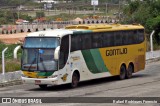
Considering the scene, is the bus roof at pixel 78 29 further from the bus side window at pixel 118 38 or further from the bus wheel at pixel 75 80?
the bus wheel at pixel 75 80

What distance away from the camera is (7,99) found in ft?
67.4

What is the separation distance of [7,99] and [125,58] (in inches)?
426

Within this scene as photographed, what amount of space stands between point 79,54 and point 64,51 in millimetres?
1418

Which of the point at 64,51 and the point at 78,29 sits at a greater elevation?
the point at 78,29

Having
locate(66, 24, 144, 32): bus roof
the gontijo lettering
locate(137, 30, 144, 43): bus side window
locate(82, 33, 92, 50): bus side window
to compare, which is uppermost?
locate(66, 24, 144, 32): bus roof

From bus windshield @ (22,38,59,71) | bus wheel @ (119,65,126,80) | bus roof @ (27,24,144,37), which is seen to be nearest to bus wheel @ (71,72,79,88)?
bus windshield @ (22,38,59,71)

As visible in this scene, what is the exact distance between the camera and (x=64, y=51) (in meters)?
24.7

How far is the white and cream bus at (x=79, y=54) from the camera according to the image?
79.7 feet

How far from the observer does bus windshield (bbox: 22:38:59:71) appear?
2423cm

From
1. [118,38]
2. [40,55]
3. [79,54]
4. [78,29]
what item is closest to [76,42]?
[79,54]

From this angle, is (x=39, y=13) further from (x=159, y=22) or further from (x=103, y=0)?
(x=159, y=22)

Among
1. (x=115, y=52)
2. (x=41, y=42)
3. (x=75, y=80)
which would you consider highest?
(x=41, y=42)

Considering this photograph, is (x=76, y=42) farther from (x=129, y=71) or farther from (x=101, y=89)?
(x=129, y=71)

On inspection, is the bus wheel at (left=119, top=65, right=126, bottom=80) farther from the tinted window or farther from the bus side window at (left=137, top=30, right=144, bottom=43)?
the bus side window at (left=137, top=30, right=144, bottom=43)
